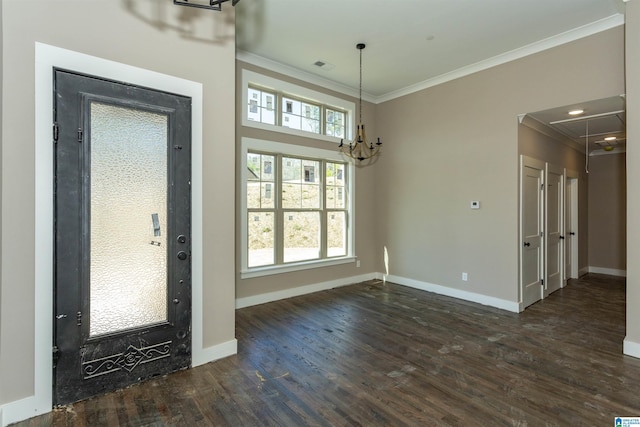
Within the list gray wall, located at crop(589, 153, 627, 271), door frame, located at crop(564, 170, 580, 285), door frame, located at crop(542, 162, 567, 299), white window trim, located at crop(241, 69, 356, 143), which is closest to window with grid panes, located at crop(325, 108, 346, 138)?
white window trim, located at crop(241, 69, 356, 143)

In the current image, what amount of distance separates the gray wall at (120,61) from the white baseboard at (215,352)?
0.05m

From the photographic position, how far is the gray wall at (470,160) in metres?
3.78

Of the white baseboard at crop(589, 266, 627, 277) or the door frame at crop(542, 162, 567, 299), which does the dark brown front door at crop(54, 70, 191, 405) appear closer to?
the door frame at crop(542, 162, 567, 299)

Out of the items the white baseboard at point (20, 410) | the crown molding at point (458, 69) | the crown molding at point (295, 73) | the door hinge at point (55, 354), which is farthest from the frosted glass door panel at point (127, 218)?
the crown molding at point (458, 69)

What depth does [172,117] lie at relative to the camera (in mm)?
2600

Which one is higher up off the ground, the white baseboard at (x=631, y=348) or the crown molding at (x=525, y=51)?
the crown molding at (x=525, y=51)

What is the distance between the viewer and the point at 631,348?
117 inches

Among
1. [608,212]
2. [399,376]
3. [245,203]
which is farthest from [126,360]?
[608,212]

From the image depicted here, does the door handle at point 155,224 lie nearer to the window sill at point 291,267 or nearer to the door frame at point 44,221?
the door frame at point 44,221

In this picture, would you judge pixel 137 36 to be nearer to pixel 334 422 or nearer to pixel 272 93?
pixel 272 93

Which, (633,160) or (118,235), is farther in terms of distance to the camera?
(633,160)

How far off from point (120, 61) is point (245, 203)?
91.6 inches

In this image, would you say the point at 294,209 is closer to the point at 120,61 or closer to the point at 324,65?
the point at 324,65

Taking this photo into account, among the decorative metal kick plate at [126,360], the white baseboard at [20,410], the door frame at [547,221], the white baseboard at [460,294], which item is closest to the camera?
the white baseboard at [20,410]
